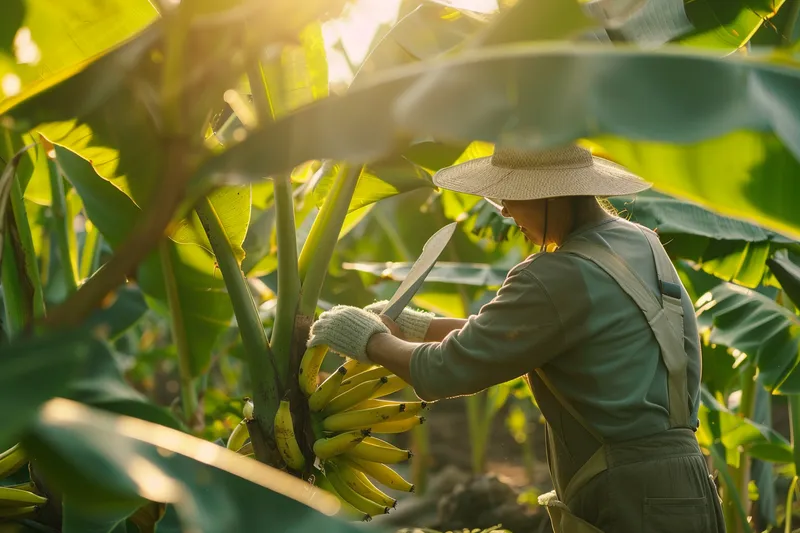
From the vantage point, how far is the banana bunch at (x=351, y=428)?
5.18 ft

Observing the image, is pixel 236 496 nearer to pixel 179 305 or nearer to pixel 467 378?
pixel 467 378

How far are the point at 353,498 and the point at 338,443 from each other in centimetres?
23

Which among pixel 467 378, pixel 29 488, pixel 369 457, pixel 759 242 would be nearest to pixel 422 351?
pixel 467 378

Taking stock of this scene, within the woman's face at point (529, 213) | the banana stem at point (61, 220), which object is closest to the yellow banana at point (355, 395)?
the woman's face at point (529, 213)

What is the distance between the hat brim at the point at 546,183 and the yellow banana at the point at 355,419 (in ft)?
1.66

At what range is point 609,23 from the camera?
4.39 ft

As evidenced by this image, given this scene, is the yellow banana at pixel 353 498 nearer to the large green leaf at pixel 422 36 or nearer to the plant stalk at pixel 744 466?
the large green leaf at pixel 422 36

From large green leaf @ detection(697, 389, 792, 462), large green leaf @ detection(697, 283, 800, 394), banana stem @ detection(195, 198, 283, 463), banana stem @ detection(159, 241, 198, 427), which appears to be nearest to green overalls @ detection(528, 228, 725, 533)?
banana stem @ detection(195, 198, 283, 463)

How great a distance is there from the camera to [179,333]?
2.44m

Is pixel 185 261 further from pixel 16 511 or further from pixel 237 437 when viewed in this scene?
pixel 16 511

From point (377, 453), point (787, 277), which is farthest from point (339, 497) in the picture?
point (787, 277)

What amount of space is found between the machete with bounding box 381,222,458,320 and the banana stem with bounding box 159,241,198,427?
82 centimetres

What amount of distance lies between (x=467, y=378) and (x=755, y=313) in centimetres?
139

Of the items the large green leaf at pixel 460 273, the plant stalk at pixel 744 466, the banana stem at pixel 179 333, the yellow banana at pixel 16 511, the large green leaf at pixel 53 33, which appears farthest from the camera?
the plant stalk at pixel 744 466
